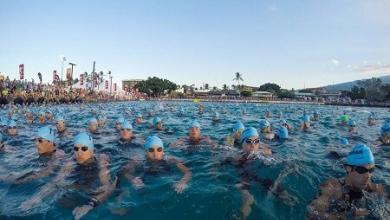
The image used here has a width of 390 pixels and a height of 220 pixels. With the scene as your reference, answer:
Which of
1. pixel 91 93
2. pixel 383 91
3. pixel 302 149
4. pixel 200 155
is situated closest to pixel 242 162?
pixel 200 155

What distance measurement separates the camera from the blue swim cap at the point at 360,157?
17.9ft

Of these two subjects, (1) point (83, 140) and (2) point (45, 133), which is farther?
(2) point (45, 133)

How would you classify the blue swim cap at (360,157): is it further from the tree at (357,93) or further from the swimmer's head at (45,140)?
the tree at (357,93)

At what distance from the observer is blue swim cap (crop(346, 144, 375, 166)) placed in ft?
17.9

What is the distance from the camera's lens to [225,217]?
552cm

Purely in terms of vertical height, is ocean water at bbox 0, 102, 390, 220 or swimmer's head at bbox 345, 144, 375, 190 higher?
swimmer's head at bbox 345, 144, 375, 190

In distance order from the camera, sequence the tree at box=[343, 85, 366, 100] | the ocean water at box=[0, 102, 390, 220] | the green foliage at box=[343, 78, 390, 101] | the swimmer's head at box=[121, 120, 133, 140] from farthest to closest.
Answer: the tree at box=[343, 85, 366, 100]
the green foliage at box=[343, 78, 390, 101]
the swimmer's head at box=[121, 120, 133, 140]
the ocean water at box=[0, 102, 390, 220]

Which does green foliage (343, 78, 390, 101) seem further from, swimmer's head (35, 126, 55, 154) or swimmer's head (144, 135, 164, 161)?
swimmer's head (35, 126, 55, 154)

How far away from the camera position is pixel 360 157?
550cm

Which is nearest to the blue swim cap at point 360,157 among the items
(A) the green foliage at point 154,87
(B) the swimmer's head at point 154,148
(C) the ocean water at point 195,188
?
(C) the ocean water at point 195,188

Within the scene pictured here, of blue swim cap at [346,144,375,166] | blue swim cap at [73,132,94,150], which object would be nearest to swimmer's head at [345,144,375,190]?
blue swim cap at [346,144,375,166]

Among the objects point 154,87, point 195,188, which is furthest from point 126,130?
point 154,87

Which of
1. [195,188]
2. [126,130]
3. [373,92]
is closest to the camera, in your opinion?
[195,188]

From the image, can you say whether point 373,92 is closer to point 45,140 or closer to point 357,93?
point 357,93
